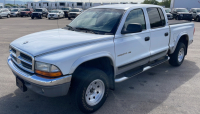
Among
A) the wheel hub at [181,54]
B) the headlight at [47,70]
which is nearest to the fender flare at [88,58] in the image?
the headlight at [47,70]

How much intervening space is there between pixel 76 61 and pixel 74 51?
187 millimetres

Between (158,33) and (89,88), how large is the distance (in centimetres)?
241

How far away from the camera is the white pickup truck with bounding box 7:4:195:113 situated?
2.93 m

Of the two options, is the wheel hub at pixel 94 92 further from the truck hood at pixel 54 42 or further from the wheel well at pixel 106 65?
the truck hood at pixel 54 42

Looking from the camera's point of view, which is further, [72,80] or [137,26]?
[137,26]

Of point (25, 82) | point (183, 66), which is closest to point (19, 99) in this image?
point (25, 82)

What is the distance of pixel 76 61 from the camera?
301 centimetres

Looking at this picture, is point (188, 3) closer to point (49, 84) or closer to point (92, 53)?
point (92, 53)

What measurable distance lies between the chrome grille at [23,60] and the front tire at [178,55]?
172 inches

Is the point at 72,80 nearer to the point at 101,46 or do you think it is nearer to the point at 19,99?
the point at 101,46

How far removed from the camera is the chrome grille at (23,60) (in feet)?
10.0

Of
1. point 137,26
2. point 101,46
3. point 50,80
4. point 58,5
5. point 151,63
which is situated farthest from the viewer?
point 58,5

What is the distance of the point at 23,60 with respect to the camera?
3.21 meters

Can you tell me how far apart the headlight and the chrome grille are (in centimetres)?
14
